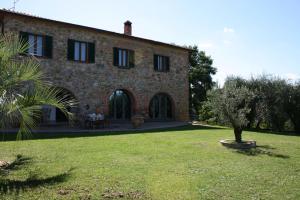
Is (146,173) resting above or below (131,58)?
below

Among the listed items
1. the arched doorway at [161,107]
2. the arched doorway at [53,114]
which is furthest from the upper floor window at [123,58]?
the arched doorway at [53,114]

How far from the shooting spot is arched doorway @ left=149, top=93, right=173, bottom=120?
20.1 meters

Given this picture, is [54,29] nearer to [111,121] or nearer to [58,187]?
[111,121]

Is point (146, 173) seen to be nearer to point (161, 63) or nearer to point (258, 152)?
point (258, 152)

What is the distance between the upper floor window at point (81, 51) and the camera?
1566cm

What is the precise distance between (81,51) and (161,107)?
7.44 m

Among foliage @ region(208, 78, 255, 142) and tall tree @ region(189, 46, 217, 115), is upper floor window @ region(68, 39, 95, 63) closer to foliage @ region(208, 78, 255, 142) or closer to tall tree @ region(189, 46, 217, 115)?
foliage @ region(208, 78, 255, 142)

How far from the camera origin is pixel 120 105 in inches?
724

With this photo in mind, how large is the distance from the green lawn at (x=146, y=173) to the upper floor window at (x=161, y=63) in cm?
1203

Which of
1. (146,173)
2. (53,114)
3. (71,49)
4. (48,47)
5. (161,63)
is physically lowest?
(146,173)

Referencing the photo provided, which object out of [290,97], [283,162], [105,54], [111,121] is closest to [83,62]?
[105,54]

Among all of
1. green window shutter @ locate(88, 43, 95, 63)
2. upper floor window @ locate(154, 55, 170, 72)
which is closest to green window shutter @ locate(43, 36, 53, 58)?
green window shutter @ locate(88, 43, 95, 63)

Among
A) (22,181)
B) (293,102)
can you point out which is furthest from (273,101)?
(22,181)

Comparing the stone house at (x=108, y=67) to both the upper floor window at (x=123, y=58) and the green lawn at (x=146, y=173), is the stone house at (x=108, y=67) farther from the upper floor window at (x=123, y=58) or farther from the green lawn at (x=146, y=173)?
the green lawn at (x=146, y=173)
